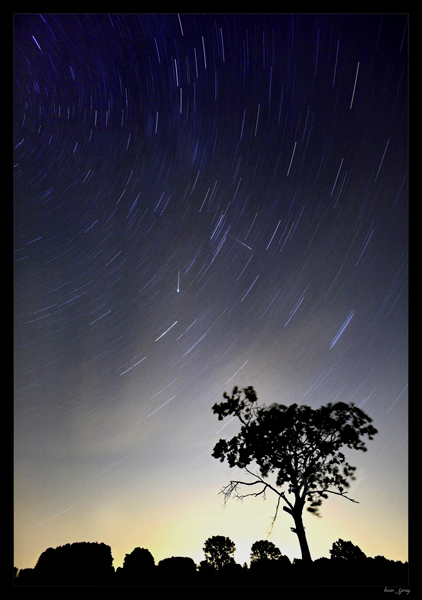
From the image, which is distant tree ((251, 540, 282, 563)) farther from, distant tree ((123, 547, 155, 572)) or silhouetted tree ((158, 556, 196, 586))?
distant tree ((123, 547, 155, 572))

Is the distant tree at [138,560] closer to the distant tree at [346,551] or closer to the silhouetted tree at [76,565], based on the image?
the silhouetted tree at [76,565]

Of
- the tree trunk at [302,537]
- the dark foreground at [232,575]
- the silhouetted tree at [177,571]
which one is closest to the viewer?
the dark foreground at [232,575]

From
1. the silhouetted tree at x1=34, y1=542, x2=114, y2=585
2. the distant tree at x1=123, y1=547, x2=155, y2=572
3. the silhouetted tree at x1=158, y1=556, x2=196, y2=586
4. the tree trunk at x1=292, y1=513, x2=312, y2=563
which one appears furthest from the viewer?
the tree trunk at x1=292, y1=513, x2=312, y2=563

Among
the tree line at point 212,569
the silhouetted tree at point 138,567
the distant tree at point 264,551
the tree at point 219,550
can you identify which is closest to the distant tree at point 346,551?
the tree line at point 212,569

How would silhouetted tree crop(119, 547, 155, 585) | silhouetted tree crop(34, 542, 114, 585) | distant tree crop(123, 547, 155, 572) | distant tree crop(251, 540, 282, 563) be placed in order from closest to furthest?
silhouetted tree crop(34, 542, 114, 585) < silhouetted tree crop(119, 547, 155, 585) < distant tree crop(251, 540, 282, 563) < distant tree crop(123, 547, 155, 572)

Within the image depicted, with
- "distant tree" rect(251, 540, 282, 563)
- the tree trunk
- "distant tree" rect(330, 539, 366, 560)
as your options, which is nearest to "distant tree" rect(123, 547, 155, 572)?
"distant tree" rect(251, 540, 282, 563)

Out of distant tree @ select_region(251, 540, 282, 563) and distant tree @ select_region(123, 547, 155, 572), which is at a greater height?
distant tree @ select_region(123, 547, 155, 572)

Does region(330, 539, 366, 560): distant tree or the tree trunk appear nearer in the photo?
region(330, 539, 366, 560): distant tree
